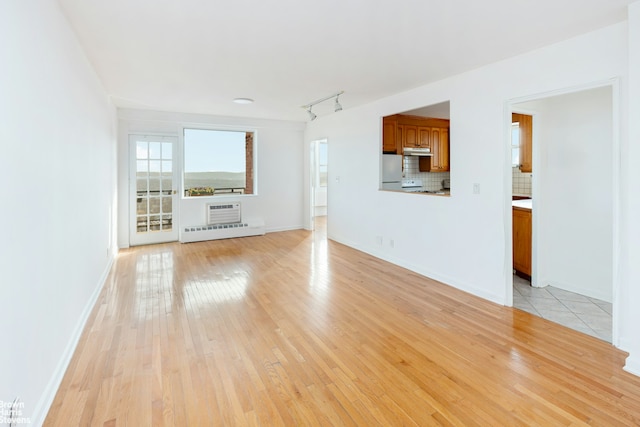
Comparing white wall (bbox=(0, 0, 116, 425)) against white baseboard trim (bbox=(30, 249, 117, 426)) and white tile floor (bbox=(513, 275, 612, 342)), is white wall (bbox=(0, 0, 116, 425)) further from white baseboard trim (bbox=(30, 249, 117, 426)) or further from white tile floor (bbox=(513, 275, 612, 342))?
white tile floor (bbox=(513, 275, 612, 342))

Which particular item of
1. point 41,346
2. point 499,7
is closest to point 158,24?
point 41,346

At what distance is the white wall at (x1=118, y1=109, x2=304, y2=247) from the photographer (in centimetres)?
596

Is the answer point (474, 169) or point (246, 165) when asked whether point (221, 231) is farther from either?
point (474, 169)

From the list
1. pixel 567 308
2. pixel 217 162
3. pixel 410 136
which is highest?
pixel 410 136

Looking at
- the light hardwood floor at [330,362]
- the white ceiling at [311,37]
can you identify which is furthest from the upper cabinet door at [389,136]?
the light hardwood floor at [330,362]

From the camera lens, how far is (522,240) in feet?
13.5

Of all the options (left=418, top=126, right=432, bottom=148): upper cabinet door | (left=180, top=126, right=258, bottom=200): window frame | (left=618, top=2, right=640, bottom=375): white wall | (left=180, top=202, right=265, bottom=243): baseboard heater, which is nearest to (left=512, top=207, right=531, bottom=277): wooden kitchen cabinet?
(left=618, top=2, right=640, bottom=375): white wall

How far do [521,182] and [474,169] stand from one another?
181 centimetres

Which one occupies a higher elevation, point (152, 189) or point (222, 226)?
point (152, 189)

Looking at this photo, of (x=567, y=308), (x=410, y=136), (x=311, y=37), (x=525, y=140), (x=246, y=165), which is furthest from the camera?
(x=246, y=165)

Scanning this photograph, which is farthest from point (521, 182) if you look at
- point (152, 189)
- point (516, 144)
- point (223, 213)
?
point (152, 189)

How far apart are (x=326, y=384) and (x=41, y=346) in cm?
171

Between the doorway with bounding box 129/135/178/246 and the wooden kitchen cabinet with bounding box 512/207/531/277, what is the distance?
5984 mm

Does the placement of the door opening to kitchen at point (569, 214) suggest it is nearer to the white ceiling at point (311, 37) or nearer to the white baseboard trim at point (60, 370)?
the white ceiling at point (311, 37)
